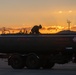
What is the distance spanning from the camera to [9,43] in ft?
96.8

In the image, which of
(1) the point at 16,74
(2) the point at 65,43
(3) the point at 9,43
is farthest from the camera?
(3) the point at 9,43

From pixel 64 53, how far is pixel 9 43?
428 cm

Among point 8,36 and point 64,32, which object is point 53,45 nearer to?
point 64,32

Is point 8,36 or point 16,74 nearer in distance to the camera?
point 16,74

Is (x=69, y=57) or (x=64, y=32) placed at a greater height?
(x=64, y=32)

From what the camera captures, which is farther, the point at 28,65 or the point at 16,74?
the point at 28,65

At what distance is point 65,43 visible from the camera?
2767cm

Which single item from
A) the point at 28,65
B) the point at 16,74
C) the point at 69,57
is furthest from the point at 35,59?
the point at 16,74

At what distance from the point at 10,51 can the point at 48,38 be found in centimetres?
334

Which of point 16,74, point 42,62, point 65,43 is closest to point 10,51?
point 42,62

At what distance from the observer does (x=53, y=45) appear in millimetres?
28062

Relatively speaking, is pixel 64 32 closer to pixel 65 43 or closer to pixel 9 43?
pixel 65 43

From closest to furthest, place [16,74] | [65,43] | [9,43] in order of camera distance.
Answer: [16,74] → [65,43] → [9,43]

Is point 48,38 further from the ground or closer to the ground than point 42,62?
further from the ground
